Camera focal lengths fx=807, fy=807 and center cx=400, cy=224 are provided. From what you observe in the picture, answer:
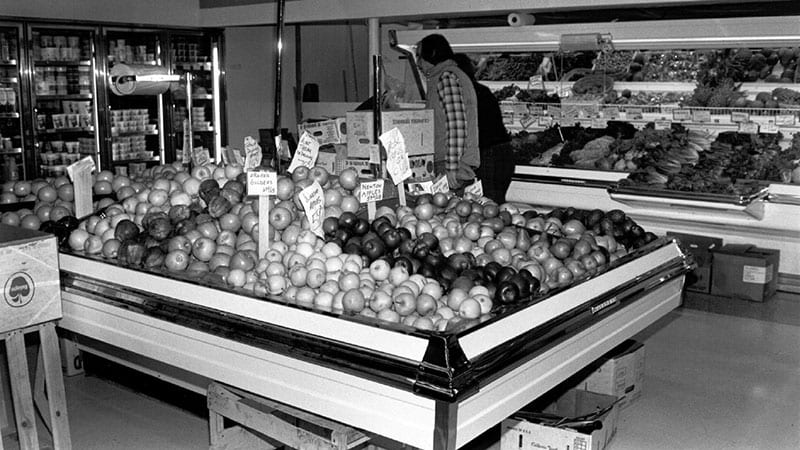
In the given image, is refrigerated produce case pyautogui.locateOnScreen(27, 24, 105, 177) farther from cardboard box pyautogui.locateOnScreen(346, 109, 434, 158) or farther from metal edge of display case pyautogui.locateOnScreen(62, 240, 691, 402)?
metal edge of display case pyautogui.locateOnScreen(62, 240, 691, 402)

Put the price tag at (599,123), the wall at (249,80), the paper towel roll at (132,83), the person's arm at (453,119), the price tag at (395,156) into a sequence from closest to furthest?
the price tag at (395,156), the paper towel roll at (132,83), the person's arm at (453,119), the price tag at (599,123), the wall at (249,80)

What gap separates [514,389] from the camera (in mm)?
2811

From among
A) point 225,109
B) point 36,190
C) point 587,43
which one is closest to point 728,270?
point 587,43

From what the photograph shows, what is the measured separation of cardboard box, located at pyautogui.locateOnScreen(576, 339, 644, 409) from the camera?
405cm

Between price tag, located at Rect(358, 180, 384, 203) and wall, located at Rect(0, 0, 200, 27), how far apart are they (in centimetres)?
539

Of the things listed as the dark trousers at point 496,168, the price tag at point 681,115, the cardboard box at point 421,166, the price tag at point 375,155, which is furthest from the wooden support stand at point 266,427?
the price tag at point 681,115

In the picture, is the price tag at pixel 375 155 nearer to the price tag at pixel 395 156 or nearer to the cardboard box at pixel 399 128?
the cardboard box at pixel 399 128

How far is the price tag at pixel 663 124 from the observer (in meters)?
6.92

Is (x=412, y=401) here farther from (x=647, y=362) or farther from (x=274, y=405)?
(x=647, y=362)

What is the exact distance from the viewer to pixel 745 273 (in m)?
6.07

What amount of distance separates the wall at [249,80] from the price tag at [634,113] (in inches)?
177

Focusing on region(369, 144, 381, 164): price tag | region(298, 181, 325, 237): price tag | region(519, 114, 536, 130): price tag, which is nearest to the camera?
region(298, 181, 325, 237): price tag

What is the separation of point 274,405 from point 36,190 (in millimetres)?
2371

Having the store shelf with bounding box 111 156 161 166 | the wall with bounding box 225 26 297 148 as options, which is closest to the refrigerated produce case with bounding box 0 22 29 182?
the store shelf with bounding box 111 156 161 166
